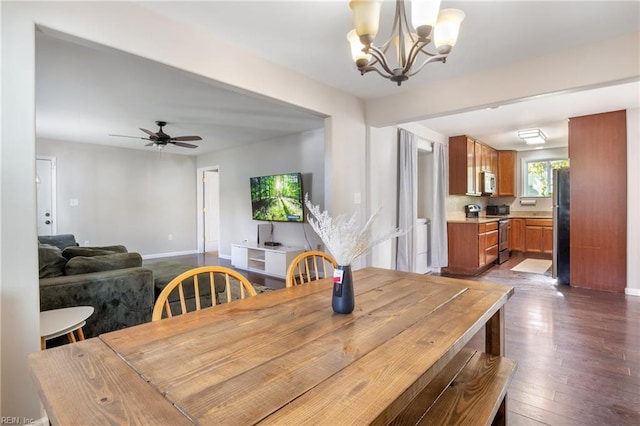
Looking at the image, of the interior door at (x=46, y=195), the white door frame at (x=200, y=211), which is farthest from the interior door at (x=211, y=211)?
the interior door at (x=46, y=195)

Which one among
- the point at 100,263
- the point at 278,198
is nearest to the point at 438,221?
the point at 278,198

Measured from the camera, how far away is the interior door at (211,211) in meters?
7.85

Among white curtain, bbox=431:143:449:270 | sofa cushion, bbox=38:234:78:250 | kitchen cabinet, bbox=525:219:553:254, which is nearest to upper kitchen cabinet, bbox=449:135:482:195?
white curtain, bbox=431:143:449:270

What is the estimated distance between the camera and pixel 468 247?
5121mm

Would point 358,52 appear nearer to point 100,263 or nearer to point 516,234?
point 100,263

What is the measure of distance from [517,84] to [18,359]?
3818 millimetres

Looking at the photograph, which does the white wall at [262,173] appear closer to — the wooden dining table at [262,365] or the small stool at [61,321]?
the small stool at [61,321]

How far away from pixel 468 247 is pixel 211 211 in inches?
229

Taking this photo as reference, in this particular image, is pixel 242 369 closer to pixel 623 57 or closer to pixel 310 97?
pixel 310 97

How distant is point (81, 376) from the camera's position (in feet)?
2.69

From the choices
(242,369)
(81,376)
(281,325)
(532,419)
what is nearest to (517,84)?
(532,419)

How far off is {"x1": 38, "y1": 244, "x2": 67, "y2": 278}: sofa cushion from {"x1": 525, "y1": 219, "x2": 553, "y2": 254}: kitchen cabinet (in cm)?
793

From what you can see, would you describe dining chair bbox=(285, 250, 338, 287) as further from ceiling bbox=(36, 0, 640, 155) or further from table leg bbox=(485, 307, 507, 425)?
ceiling bbox=(36, 0, 640, 155)

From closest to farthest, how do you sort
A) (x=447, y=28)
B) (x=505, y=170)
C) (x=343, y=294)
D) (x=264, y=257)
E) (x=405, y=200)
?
(x=343, y=294) → (x=447, y=28) → (x=405, y=200) → (x=264, y=257) → (x=505, y=170)
